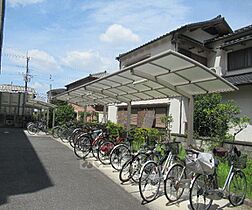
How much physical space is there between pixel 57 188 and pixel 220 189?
116 inches

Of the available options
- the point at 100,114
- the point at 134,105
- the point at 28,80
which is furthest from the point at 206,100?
the point at 28,80

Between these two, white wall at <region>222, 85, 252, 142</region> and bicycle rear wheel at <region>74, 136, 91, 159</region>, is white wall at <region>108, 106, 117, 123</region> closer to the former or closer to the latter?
white wall at <region>222, 85, 252, 142</region>

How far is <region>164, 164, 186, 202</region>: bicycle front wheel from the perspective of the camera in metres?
4.77

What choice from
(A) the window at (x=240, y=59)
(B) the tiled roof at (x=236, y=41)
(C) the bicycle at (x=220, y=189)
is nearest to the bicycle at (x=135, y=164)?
(C) the bicycle at (x=220, y=189)

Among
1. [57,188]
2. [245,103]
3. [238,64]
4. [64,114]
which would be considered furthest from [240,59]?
[64,114]

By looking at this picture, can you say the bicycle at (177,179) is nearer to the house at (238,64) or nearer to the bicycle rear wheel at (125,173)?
the bicycle rear wheel at (125,173)

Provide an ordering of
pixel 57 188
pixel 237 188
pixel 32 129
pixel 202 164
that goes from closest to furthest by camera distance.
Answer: pixel 202 164 → pixel 237 188 → pixel 57 188 → pixel 32 129

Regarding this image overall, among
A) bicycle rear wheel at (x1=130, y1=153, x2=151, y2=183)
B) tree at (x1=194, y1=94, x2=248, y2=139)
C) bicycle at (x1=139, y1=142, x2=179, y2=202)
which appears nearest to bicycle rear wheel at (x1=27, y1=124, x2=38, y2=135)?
tree at (x1=194, y1=94, x2=248, y2=139)

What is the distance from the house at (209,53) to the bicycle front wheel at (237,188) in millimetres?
7103

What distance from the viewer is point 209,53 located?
15266 mm

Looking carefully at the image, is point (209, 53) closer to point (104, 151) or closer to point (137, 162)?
point (104, 151)

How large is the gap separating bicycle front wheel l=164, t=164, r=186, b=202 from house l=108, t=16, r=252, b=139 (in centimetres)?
753

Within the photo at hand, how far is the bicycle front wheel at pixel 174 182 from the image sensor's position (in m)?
4.77

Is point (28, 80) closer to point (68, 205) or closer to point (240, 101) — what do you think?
point (240, 101)
